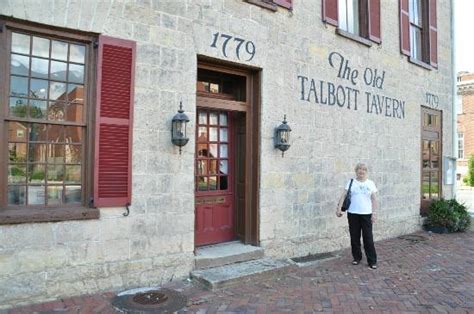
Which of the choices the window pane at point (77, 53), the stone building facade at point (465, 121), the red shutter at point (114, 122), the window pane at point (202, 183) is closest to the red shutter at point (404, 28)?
the window pane at point (202, 183)

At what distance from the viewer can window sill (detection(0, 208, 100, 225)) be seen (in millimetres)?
Result: 4586

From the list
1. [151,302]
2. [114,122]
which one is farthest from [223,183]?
[151,302]

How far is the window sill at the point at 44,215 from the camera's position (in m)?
4.59

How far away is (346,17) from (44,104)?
616cm

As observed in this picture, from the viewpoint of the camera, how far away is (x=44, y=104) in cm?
496

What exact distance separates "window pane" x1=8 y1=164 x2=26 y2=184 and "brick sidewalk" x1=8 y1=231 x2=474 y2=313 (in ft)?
4.50

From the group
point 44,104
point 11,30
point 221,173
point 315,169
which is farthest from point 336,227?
point 11,30

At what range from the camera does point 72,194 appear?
16.9 ft

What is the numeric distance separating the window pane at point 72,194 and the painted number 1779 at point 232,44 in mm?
2656

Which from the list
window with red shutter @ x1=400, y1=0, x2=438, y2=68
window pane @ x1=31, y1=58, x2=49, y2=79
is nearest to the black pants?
window pane @ x1=31, y1=58, x2=49, y2=79

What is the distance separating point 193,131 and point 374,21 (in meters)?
5.14

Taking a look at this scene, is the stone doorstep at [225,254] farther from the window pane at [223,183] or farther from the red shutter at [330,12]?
the red shutter at [330,12]

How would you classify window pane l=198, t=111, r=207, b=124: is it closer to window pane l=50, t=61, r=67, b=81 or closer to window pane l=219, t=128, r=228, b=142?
window pane l=219, t=128, r=228, b=142

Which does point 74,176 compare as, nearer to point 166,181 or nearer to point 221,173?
point 166,181
